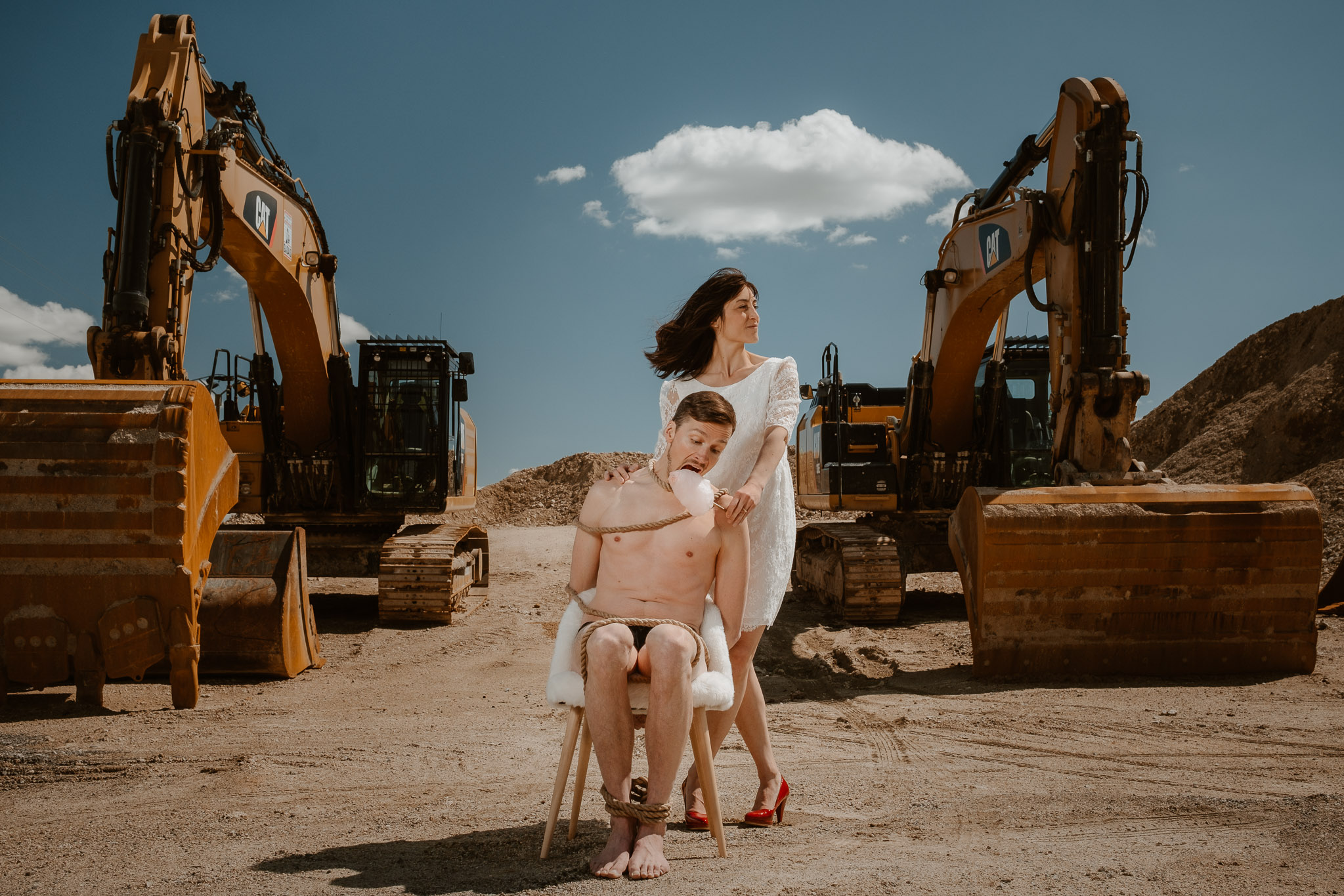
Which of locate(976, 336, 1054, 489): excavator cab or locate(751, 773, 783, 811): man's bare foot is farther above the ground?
locate(976, 336, 1054, 489): excavator cab

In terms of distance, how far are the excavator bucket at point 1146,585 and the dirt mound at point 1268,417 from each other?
929cm

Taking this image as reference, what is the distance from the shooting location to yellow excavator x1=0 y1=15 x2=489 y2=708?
Result: 4316mm

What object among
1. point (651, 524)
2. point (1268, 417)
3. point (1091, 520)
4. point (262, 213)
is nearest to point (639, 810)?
point (651, 524)

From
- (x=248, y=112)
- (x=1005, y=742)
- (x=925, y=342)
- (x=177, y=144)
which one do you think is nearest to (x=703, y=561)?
(x=1005, y=742)

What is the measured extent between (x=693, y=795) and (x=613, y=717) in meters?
0.73

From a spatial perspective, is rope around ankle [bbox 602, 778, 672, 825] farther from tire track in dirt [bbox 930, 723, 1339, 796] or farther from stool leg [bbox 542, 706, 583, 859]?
tire track in dirt [bbox 930, 723, 1339, 796]

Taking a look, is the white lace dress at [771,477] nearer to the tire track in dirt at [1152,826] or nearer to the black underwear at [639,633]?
the black underwear at [639,633]

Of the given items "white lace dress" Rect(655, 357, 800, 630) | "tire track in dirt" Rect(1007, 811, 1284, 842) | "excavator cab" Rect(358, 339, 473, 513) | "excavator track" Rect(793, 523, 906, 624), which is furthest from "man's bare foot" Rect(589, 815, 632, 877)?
"excavator cab" Rect(358, 339, 473, 513)

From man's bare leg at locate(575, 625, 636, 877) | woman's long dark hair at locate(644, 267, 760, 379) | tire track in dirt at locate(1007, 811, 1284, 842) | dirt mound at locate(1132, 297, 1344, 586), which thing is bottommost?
tire track in dirt at locate(1007, 811, 1284, 842)

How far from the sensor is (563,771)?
9.40ft

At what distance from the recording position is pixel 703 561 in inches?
115

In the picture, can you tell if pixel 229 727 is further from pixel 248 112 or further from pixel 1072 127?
pixel 1072 127

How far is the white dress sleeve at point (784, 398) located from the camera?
10.5 ft

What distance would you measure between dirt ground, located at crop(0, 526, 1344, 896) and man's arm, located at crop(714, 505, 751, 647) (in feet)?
2.33
